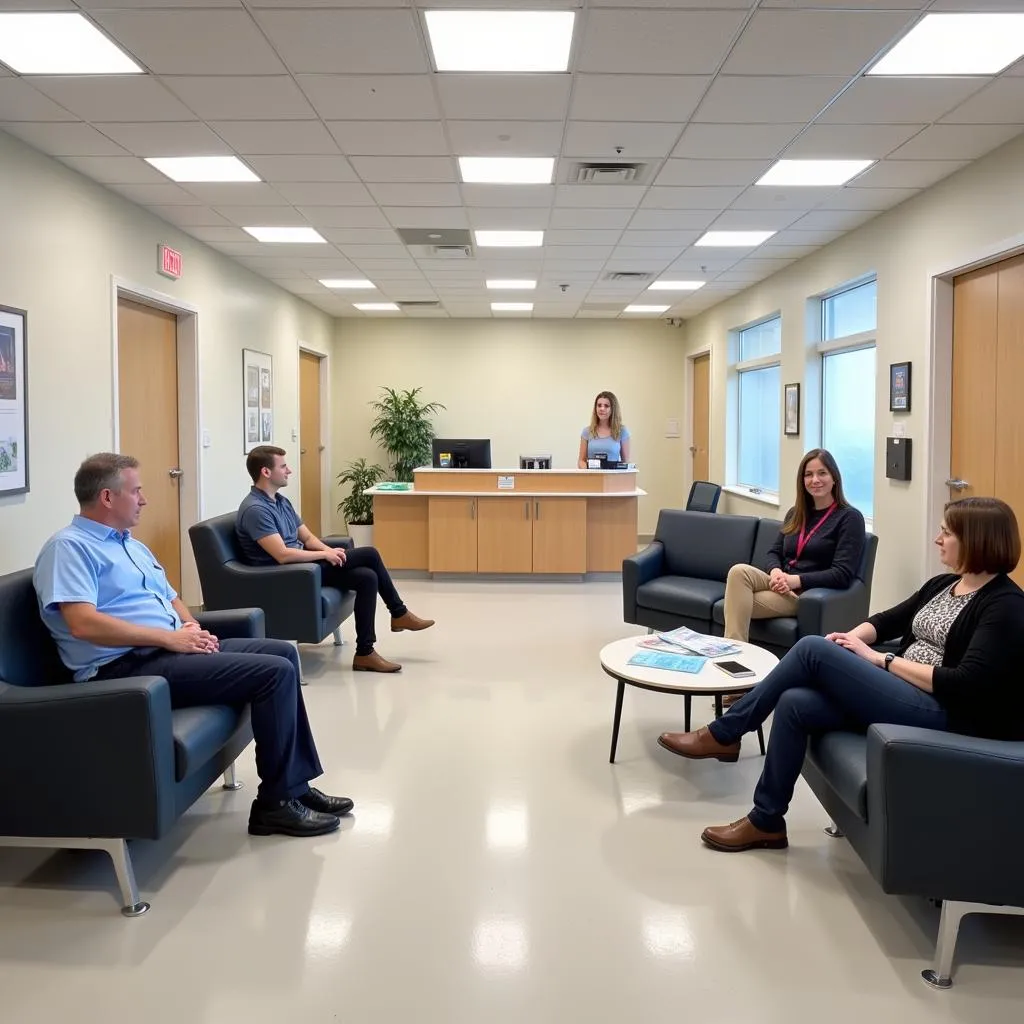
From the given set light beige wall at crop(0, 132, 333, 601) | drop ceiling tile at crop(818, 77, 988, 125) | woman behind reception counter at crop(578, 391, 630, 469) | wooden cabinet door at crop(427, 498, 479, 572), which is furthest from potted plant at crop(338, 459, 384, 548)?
drop ceiling tile at crop(818, 77, 988, 125)

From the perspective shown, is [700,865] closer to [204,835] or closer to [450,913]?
[450,913]

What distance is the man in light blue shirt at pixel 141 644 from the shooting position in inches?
105

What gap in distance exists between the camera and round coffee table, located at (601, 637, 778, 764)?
10.5 ft

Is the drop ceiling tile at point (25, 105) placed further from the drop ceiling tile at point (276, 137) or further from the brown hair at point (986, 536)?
the brown hair at point (986, 536)

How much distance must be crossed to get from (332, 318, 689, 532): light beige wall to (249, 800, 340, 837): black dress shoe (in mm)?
8656

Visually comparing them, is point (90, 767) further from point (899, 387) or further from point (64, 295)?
point (899, 387)

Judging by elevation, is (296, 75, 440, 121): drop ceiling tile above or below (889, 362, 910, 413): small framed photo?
above

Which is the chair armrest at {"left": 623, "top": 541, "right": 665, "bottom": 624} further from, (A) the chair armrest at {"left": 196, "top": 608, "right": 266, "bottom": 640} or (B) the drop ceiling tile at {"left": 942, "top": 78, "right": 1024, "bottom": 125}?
(B) the drop ceiling tile at {"left": 942, "top": 78, "right": 1024, "bottom": 125}

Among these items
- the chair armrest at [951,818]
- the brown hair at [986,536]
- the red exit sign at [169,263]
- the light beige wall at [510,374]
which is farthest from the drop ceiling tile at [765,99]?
the light beige wall at [510,374]

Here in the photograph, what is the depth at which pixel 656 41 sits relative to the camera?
3.26m

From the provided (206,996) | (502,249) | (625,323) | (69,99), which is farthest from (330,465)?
(206,996)

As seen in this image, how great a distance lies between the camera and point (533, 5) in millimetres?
3014

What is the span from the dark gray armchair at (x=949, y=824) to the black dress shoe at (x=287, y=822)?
1774 mm

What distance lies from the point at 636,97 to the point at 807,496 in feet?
7.13
